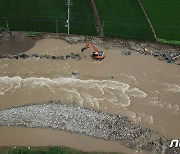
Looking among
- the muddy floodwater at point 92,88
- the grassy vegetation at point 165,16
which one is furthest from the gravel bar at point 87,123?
the grassy vegetation at point 165,16

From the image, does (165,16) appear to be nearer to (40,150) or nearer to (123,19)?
(123,19)

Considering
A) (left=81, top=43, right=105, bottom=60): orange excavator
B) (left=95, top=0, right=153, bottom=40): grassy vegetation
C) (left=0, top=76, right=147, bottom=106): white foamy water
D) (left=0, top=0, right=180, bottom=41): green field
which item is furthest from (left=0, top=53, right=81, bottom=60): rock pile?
(left=95, top=0, right=153, bottom=40): grassy vegetation

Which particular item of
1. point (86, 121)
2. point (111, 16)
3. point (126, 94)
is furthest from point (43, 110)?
point (111, 16)

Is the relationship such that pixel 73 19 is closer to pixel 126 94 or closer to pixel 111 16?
pixel 111 16

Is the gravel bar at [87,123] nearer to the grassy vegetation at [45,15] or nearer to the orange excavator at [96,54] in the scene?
the orange excavator at [96,54]

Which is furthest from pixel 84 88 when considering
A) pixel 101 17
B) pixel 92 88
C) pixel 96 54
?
pixel 101 17
